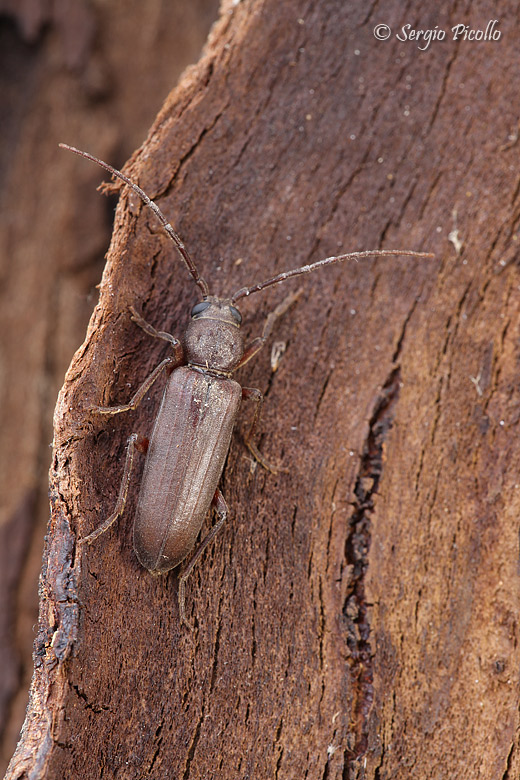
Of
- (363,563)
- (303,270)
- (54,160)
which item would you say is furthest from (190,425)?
(54,160)

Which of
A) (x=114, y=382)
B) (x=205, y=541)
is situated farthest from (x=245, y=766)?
(x=114, y=382)

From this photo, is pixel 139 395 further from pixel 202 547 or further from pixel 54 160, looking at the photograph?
pixel 54 160

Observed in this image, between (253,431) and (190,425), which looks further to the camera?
(253,431)

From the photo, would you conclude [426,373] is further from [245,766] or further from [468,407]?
[245,766]

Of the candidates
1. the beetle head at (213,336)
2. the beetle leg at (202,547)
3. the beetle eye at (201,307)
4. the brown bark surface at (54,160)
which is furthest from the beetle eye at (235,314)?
the brown bark surface at (54,160)

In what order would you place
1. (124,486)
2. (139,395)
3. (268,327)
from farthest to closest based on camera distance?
1. (268,327)
2. (139,395)
3. (124,486)

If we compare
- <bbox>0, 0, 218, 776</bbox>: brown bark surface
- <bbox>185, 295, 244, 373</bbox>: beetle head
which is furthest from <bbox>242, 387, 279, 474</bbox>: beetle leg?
<bbox>0, 0, 218, 776</bbox>: brown bark surface

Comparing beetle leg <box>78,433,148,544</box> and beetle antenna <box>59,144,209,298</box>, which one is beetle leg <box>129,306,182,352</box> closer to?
beetle antenna <box>59,144,209,298</box>

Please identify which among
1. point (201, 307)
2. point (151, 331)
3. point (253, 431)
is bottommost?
point (253, 431)
